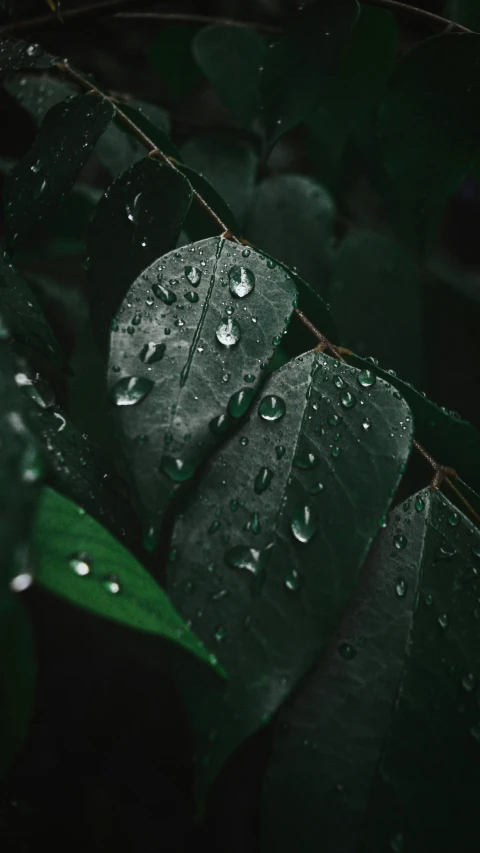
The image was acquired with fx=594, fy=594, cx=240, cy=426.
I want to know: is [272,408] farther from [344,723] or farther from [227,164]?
[227,164]

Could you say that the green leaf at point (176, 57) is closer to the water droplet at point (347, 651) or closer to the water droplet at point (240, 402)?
the water droplet at point (240, 402)

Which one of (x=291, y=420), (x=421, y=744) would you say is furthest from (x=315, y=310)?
(x=421, y=744)

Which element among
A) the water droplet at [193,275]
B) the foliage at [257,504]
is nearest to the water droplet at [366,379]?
the foliage at [257,504]

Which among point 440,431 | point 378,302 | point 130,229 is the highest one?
point 130,229

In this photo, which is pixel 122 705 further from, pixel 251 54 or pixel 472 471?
pixel 251 54

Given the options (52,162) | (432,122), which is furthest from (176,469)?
(432,122)

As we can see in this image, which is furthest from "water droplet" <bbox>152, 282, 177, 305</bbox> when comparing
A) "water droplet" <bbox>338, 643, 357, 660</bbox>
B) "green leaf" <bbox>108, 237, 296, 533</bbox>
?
"water droplet" <bbox>338, 643, 357, 660</bbox>
